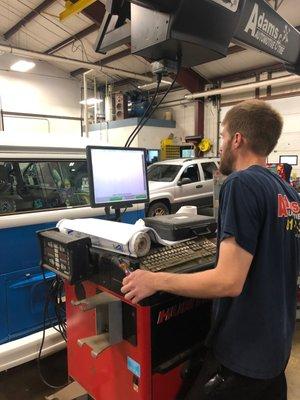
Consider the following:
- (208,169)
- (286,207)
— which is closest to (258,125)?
(286,207)

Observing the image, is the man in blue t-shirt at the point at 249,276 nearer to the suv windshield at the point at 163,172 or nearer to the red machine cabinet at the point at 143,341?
the red machine cabinet at the point at 143,341

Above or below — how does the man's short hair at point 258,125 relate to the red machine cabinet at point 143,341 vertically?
above

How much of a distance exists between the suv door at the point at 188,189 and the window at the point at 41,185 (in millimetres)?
4743

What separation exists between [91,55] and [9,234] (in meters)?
8.52

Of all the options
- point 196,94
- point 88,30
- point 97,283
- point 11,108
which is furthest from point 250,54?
point 97,283

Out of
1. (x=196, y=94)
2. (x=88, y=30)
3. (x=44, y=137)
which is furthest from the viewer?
(x=196, y=94)

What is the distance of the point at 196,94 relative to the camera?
31.1 feet

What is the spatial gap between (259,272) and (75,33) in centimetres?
875

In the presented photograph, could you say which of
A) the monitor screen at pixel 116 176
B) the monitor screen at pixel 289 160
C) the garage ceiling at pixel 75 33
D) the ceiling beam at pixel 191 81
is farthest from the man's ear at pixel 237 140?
the ceiling beam at pixel 191 81

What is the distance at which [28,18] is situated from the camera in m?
8.12

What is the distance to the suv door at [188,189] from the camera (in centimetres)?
749

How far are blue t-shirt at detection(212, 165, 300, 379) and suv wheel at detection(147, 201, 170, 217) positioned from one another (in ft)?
18.8

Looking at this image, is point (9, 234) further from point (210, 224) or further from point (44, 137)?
point (210, 224)

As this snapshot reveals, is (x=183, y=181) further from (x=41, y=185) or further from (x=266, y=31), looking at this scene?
(x=266, y=31)
